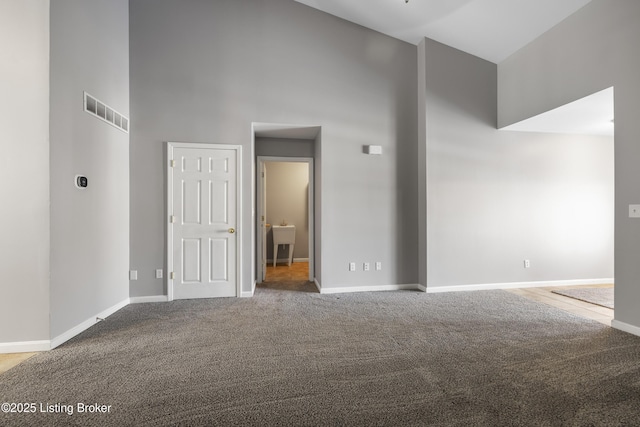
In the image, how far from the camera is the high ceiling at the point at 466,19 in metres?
3.53

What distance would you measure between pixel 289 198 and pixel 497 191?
4399 mm

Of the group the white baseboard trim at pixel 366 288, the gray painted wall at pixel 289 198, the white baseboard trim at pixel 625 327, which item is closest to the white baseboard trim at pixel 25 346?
the white baseboard trim at pixel 366 288

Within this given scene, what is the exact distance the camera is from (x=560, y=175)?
4.73 meters

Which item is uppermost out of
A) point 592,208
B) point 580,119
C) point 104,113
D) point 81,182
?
point 580,119

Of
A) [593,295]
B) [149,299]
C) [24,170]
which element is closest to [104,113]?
[24,170]

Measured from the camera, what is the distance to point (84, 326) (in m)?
3.00

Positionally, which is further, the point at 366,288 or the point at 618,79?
the point at 366,288

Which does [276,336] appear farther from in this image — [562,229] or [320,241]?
[562,229]

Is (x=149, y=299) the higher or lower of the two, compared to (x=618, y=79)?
lower

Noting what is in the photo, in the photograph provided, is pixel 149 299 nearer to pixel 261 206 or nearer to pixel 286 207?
pixel 261 206

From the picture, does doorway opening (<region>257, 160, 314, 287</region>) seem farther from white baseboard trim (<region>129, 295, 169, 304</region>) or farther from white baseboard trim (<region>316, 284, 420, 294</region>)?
white baseboard trim (<region>129, 295, 169, 304</region>)

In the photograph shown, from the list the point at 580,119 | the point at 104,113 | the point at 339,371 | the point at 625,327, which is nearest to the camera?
the point at 339,371

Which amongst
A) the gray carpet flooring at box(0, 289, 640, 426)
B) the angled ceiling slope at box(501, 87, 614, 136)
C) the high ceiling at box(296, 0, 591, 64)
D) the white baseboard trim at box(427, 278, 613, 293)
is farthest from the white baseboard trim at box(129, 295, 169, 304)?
the angled ceiling slope at box(501, 87, 614, 136)

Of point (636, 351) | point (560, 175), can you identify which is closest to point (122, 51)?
point (636, 351)
